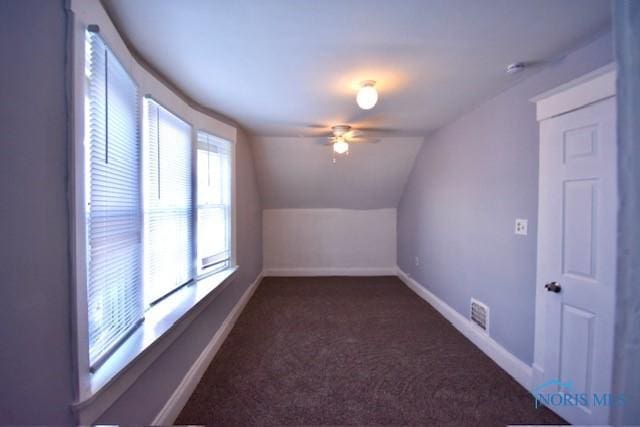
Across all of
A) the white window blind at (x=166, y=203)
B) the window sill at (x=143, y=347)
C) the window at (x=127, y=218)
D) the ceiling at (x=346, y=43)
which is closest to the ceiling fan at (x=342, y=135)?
the ceiling at (x=346, y=43)

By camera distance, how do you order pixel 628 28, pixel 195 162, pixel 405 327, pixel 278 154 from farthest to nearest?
pixel 278 154
pixel 405 327
pixel 195 162
pixel 628 28

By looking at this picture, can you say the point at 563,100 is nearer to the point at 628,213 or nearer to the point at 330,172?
the point at 628,213

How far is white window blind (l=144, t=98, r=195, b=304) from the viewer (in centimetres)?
168

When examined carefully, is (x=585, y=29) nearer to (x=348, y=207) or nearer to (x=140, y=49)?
(x=140, y=49)

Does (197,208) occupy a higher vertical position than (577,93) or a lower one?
lower

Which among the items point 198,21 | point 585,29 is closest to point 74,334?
point 198,21

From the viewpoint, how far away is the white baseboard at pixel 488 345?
1957mm

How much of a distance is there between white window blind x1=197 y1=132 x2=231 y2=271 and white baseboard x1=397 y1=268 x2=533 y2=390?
271 cm

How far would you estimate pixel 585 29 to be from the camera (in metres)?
1.40

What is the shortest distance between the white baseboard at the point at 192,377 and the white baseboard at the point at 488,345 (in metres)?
2.53

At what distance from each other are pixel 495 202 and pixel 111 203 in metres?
Answer: 2.85

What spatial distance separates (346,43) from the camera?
150cm

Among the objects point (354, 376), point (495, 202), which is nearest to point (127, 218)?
point (354, 376)

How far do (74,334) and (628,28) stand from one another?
5.35 ft
